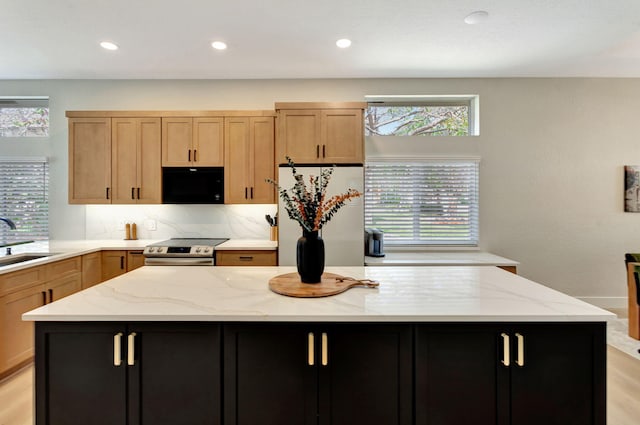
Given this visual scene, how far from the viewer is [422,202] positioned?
13.0ft

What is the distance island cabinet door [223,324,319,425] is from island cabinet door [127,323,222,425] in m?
0.07

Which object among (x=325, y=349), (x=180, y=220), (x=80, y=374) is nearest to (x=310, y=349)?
(x=325, y=349)

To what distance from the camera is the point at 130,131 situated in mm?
3562

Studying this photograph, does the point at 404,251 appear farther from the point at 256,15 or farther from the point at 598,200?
the point at 256,15

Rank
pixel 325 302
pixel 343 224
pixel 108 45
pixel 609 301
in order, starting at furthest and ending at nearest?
pixel 609 301
pixel 343 224
pixel 108 45
pixel 325 302

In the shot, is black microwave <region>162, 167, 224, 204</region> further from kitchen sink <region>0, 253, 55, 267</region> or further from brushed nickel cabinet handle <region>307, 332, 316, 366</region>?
brushed nickel cabinet handle <region>307, 332, 316, 366</region>

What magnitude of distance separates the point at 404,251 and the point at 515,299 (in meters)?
2.45

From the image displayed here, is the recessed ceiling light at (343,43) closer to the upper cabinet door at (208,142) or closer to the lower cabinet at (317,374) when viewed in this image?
the upper cabinet door at (208,142)

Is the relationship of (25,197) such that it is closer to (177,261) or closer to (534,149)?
(177,261)

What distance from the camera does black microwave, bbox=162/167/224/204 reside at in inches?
142

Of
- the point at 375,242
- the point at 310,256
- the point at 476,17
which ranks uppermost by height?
the point at 476,17

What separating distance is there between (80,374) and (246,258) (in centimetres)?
203

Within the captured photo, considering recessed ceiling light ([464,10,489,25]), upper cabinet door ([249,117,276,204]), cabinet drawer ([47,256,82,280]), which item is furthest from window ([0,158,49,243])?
recessed ceiling light ([464,10,489,25])

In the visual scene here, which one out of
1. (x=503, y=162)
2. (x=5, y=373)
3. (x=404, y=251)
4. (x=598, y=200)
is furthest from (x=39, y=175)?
(x=598, y=200)
